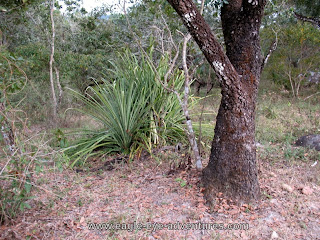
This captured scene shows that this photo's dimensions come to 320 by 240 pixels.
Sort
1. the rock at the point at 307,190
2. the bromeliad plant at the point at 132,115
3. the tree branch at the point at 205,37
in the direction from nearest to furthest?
the tree branch at the point at 205,37 < the rock at the point at 307,190 < the bromeliad plant at the point at 132,115

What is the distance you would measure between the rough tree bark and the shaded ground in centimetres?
21

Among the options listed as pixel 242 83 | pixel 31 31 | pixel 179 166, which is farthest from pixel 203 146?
pixel 31 31

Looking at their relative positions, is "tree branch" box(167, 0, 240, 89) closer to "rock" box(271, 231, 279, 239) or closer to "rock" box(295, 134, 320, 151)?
"rock" box(271, 231, 279, 239)

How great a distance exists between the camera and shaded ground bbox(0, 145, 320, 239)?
7.82ft

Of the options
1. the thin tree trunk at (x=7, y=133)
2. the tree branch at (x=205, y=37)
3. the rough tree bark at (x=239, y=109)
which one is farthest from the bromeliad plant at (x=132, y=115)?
→ the tree branch at (x=205, y=37)

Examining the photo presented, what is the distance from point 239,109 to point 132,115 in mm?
1929

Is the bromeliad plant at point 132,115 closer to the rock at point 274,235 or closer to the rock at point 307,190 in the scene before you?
the rock at point 307,190

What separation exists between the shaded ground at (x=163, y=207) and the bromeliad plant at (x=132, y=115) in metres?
0.63

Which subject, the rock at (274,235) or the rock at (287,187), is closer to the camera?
the rock at (274,235)

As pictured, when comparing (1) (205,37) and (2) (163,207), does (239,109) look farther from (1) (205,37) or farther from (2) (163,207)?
(2) (163,207)

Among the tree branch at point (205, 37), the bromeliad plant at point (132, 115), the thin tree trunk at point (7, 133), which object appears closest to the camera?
the tree branch at point (205, 37)

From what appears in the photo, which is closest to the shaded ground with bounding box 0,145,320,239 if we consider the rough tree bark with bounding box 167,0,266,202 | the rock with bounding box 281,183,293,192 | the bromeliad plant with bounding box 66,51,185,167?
the rock with bounding box 281,183,293,192

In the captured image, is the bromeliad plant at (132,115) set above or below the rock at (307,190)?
above

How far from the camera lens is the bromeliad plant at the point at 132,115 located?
4121 mm
